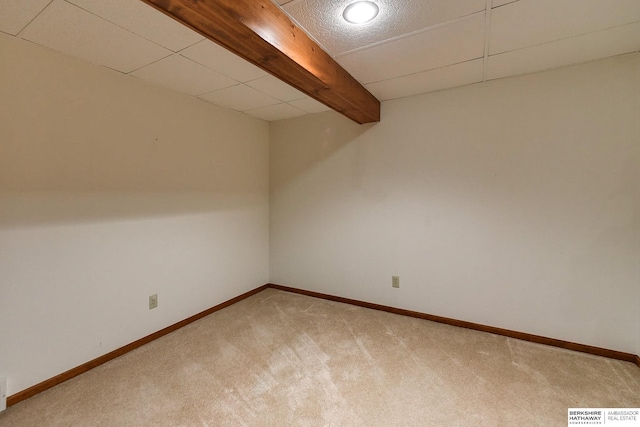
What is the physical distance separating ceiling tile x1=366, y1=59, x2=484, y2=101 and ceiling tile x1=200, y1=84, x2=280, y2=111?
1.07 metres

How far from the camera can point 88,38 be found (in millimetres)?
1682

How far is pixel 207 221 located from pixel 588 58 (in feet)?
11.7

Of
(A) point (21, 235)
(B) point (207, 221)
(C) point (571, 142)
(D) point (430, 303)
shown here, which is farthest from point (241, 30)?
(D) point (430, 303)

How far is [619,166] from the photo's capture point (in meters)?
2.01

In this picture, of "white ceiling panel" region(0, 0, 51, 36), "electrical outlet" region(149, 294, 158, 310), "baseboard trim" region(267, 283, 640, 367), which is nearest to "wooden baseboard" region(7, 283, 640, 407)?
"baseboard trim" region(267, 283, 640, 367)

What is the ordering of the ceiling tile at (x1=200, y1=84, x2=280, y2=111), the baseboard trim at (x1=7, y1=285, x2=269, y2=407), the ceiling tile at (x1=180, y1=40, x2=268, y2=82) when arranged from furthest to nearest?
the ceiling tile at (x1=200, y1=84, x2=280, y2=111), the ceiling tile at (x1=180, y1=40, x2=268, y2=82), the baseboard trim at (x1=7, y1=285, x2=269, y2=407)

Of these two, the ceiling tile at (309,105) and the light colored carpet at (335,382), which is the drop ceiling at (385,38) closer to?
the ceiling tile at (309,105)

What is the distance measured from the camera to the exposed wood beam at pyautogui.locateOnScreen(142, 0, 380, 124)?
3.95ft

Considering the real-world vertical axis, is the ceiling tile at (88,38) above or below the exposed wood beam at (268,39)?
above

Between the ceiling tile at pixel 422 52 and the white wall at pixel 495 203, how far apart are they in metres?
0.63

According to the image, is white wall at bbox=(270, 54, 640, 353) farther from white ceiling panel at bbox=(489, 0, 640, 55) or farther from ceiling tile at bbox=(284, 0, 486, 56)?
ceiling tile at bbox=(284, 0, 486, 56)

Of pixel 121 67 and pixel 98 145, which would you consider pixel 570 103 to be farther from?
pixel 98 145
